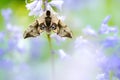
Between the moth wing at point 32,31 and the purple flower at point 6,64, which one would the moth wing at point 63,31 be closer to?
the moth wing at point 32,31

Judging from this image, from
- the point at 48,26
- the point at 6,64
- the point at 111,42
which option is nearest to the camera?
the point at 48,26

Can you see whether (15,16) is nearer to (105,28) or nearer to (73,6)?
(73,6)

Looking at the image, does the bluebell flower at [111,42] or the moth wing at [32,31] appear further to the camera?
the bluebell flower at [111,42]

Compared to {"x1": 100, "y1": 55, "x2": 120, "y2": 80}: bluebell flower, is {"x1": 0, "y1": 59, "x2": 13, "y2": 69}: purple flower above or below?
above

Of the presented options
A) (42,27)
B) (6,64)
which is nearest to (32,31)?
(42,27)

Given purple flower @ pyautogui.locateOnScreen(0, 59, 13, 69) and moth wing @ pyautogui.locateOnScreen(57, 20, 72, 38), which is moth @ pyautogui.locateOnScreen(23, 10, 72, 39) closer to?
moth wing @ pyautogui.locateOnScreen(57, 20, 72, 38)

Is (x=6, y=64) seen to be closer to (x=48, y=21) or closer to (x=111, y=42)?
(x=111, y=42)

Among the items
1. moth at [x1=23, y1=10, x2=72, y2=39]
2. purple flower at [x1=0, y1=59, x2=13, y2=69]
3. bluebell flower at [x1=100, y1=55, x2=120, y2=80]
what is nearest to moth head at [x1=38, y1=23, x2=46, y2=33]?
moth at [x1=23, y1=10, x2=72, y2=39]

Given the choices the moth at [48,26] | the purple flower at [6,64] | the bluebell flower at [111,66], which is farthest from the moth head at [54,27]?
the purple flower at [6,64]

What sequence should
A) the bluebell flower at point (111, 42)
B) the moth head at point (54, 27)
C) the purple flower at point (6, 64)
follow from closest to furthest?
the moth head at point (54, 27) < the bluebell flower at point (111, 42) < the purple flower at point (6, 64)
